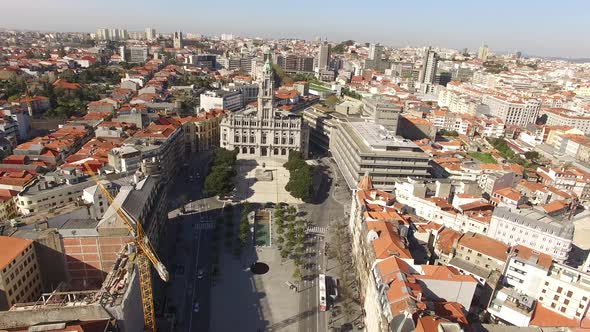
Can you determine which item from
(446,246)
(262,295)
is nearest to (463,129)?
(446,246)

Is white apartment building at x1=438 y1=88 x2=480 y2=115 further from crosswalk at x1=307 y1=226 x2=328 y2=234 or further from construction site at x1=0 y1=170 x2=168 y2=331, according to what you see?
construction site at x1=0 y1=170 x2=168 y2=331

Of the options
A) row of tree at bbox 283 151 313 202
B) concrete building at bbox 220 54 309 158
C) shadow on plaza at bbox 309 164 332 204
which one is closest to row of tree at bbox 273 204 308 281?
row of tree at bbox 283 151 313 202

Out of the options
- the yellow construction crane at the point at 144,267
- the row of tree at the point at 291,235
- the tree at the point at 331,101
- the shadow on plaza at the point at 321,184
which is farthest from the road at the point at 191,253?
the tree at the point at 331,101

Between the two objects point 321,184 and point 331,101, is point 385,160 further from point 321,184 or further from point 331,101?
point 331,101

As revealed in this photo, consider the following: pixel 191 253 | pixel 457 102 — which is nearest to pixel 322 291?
pixel 191 253

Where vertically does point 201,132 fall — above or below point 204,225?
above

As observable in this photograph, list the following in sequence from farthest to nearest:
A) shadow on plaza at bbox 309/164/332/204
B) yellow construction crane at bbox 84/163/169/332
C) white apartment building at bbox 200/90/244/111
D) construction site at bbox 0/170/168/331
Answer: white apartment building at bbox 200/90/244/111, shadow on plaza at bbox 309/164/332/204, yellow construction crane at bbox 84/163/169/332, construction site at bbox 0/170/168/331

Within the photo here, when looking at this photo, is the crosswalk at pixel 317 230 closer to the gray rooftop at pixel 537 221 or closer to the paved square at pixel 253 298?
the paved square at pixel 253 298
